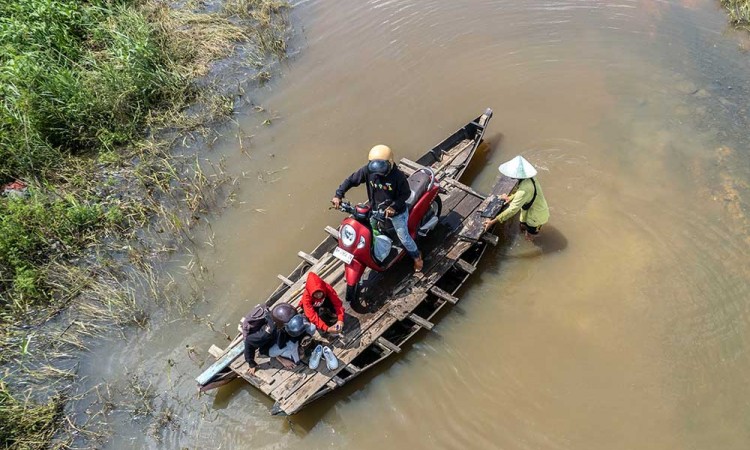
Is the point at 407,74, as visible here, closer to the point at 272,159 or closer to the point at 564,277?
the point at 272,159

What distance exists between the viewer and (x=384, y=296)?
24.7 ft

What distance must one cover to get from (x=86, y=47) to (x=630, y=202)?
11850 mm

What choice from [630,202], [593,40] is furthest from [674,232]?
[593,40]

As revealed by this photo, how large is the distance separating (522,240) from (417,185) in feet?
7.36

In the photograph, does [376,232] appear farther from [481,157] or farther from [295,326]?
[481,157]

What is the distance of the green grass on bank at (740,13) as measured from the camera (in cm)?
1126

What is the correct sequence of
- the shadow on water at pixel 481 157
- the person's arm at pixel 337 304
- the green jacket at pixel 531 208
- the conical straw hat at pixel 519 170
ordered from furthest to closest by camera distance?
the shadow on water at pixel 481 157 → the green jacket at pixel 531 208 → the conical straw hat at pixel 519 170 → the person's arm at pixel 337 304

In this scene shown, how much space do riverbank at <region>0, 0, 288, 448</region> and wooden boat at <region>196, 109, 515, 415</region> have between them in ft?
7.81

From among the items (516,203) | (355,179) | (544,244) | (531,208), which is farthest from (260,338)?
(544,244)

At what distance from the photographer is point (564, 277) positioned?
8.05 m

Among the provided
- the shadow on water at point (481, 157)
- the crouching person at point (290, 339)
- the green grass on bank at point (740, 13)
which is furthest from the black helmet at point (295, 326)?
the green grass on bank at point (740, 13)

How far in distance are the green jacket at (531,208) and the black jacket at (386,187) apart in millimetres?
1742

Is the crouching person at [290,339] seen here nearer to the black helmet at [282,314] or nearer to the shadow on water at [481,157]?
the black helmet at [282,314]

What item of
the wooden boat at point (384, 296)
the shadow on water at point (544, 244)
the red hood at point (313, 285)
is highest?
the red hood at point (313, 285)
